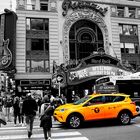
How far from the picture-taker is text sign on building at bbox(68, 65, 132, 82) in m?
27.7

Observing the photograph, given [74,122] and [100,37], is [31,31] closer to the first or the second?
[100,37]

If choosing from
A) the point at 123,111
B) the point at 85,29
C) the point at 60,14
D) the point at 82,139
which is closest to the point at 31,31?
the point at 60,14

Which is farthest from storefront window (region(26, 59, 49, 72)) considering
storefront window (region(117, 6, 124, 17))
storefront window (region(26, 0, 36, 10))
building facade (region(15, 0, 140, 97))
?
storefront window (region(117, 6, 124, 17))

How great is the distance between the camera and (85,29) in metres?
33.7

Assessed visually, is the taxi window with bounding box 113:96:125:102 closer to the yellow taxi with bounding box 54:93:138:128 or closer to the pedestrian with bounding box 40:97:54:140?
the yellow taxi with bounding box 54:93:138:128

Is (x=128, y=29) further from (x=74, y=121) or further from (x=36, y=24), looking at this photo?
(x=74, y=121)

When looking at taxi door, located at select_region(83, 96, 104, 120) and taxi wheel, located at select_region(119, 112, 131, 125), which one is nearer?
taxi door, located at select_region(83, 96, 104, 120)

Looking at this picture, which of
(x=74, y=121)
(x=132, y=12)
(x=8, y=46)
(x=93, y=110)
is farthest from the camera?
(x=132, y=12)

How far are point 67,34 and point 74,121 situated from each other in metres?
20.9

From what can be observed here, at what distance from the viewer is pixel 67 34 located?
32562 millimetres

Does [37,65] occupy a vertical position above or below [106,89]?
above

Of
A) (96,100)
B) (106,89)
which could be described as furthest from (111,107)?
(106,89)

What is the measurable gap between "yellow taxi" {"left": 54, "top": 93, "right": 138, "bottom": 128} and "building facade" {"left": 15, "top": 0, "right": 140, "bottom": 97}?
16794 millimetres

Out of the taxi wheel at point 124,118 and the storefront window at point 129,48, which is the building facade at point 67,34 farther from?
the taxi wheel at point 124,118
